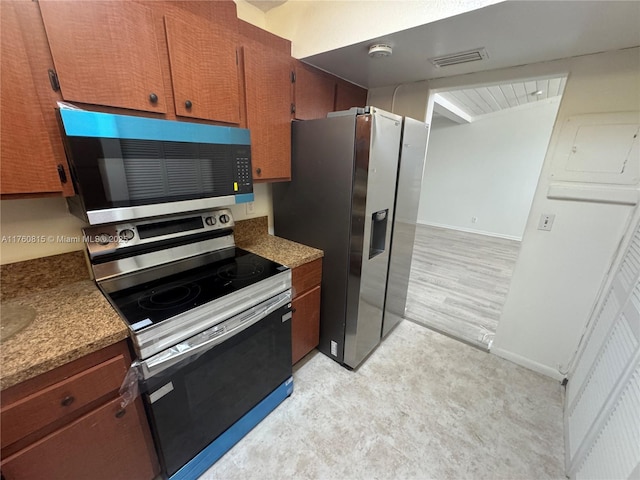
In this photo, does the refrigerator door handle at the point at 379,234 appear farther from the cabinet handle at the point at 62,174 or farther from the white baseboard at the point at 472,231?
the white baseboard at the point at 472,231

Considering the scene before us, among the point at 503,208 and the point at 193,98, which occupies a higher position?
the point at 193,98

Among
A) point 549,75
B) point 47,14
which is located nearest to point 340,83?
point 549,75

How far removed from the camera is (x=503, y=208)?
5262mm

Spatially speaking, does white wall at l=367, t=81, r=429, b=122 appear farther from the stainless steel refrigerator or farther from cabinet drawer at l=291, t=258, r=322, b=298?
cabinet drawer at l=291, t=258, r=322, b=298

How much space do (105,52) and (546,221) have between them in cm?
250

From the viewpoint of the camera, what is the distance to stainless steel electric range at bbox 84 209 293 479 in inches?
40.7

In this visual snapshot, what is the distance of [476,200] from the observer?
218 inches

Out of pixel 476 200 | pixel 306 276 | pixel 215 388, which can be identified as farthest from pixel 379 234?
pixel 476 200

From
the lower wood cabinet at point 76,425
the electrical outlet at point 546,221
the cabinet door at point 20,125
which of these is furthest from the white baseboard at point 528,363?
the cabinet door at point 20,125

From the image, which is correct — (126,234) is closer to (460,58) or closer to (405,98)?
(460,58)

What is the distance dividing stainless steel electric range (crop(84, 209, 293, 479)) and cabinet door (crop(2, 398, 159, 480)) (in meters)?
0.07

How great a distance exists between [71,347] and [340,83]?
2190mm

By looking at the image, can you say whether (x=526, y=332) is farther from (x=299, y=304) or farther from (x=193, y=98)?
(x=193, y=98)

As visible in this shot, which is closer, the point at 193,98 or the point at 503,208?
the point at 193,98
